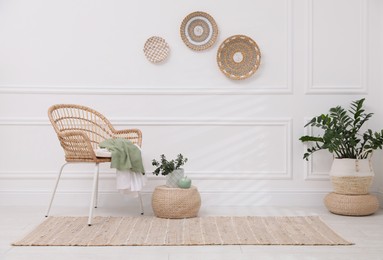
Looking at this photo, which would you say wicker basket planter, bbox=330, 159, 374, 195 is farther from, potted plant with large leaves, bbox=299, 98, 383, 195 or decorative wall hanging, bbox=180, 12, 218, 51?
decorative wall hanging, bbox=180, 12, 218, 51

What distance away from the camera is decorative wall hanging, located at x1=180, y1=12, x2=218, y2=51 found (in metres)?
4.21

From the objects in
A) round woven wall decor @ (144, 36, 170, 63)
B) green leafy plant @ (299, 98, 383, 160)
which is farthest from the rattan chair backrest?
green leafy plant @ (299, 98, 383, 160)

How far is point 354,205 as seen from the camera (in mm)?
3723

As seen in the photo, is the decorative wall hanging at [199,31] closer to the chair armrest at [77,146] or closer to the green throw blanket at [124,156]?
the green throw blanket at [124,156]

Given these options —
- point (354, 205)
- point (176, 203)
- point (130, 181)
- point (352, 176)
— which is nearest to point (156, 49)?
point (130, 181)

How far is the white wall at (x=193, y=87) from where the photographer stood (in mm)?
4199

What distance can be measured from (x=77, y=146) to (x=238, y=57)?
153cm

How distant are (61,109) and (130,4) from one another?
103 cm

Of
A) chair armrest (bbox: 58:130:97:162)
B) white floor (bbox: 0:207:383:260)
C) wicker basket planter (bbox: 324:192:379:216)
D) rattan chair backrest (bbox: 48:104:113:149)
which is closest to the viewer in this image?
white floor (bbox: 0:207:383:260)

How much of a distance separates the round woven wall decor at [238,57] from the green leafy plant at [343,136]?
2.23ft

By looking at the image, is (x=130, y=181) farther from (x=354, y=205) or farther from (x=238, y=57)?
(x=354, y=205)

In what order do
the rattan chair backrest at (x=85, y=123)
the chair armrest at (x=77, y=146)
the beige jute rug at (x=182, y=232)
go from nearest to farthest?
1. the beige jute rug at (x=182, y=232)
2. the chair armrest at (x=77, y=146)
3. the rattan chair backrest at (x=85, y=123)

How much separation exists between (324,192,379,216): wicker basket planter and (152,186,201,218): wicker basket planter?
104 centimetres

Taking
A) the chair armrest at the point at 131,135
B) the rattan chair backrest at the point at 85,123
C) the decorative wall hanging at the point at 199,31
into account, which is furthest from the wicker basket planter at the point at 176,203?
the decorative wall hanging at the point at 199,31
